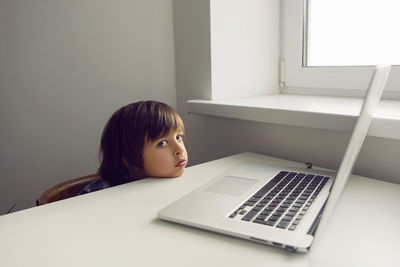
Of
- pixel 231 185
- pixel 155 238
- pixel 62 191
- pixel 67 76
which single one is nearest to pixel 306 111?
pixel 231 185

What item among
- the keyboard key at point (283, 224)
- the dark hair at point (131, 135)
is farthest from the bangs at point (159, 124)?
the keyboard key at point (283, 224)

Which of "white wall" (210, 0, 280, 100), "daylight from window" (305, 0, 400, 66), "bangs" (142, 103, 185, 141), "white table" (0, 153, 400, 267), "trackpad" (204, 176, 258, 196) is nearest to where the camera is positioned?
"white table" (0, 153, 400, 267)

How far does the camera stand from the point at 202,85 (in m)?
1.27

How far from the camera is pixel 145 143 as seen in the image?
894mm

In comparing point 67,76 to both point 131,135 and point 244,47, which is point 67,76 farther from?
point 244,47

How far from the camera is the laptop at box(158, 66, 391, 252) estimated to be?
1.77 feet

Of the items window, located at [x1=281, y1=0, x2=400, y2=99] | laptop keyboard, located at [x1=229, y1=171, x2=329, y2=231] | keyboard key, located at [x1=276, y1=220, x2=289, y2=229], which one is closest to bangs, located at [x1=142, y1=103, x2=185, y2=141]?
laptop keyboard, located at [x1=229, y1=171, x2=329, y2=231]

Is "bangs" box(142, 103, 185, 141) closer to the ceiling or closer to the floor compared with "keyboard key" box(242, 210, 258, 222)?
closer to the ceiling

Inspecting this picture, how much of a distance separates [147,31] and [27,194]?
2.26ft

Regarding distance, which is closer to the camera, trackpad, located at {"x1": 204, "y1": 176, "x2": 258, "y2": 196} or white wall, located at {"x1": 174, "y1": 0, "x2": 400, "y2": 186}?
trackpad, located at {"x1": 204, "y1": 176, "x2": 258, "y2": 196}

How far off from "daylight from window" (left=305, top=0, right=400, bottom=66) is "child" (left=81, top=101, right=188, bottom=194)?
65 cm

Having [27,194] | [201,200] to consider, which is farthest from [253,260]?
[27,194]

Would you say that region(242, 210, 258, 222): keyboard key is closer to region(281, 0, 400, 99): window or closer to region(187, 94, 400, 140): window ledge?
region(187, 94, 400, 140): window ledge

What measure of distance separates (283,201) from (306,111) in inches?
13.0
